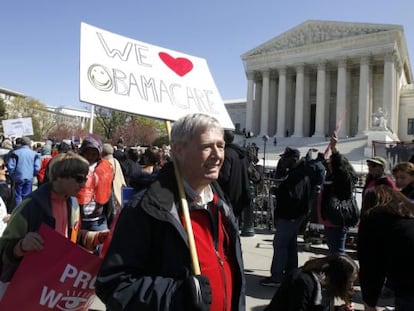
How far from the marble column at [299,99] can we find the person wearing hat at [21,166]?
44628 mm

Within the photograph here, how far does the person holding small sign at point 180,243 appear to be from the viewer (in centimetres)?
148

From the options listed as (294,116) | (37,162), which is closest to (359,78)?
(294,116)

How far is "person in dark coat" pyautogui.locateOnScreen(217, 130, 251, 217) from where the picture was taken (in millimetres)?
4855

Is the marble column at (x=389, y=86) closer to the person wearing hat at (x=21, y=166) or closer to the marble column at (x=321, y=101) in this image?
the marble column at (x=321, y=101)

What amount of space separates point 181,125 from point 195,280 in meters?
0.72

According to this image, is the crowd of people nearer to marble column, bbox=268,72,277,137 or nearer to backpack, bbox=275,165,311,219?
backpack, bbox=275,165,311,219

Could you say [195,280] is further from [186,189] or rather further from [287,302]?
[287,302]

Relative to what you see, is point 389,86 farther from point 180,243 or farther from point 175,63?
point 180,243

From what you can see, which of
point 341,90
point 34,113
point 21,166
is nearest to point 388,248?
point 21,166

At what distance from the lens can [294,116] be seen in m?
54.3

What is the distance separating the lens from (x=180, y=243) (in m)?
1.59

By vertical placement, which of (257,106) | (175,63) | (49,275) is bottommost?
(49,275)

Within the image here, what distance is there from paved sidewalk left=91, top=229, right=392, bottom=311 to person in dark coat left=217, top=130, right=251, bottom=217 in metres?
1.13

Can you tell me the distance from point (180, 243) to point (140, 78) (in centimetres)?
181
